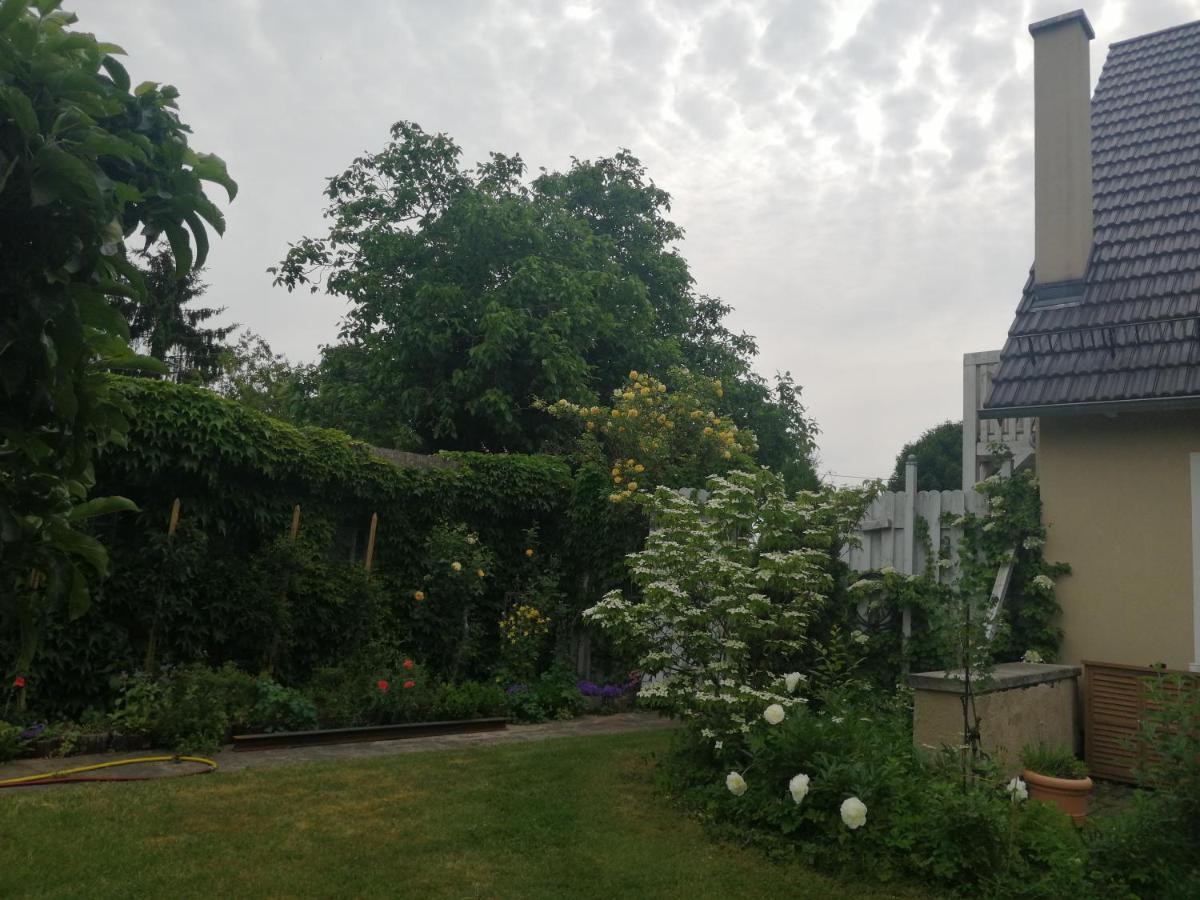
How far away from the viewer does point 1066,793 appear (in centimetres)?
518

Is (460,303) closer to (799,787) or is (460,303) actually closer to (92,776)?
(92,776)

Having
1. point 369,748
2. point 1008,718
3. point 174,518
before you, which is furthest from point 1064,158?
point 174,518

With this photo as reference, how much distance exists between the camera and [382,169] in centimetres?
1811

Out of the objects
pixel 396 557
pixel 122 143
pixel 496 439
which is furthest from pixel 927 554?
pixel 496 439

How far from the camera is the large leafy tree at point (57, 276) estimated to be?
1395mm

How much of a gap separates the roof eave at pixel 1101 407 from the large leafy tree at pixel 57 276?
6.69 metres

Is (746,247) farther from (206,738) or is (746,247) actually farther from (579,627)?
Answer: (206,738)

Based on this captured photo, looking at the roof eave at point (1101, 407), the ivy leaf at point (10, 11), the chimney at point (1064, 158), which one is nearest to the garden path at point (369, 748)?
the roof eave at point (1101, 407)

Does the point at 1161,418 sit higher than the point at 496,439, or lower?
lower

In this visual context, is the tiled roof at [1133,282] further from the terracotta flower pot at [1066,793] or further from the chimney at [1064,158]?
the terracotta flower pot at [1066,793]

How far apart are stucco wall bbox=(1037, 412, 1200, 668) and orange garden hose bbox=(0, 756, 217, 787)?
259 inches

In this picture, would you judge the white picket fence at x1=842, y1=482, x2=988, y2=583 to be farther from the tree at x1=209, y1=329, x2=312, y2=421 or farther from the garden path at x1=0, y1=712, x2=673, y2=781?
the tree at x1=209, y1=329, x2=312, y2=421

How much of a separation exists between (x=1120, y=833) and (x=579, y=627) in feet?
22.5

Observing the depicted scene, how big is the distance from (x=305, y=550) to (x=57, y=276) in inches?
301
